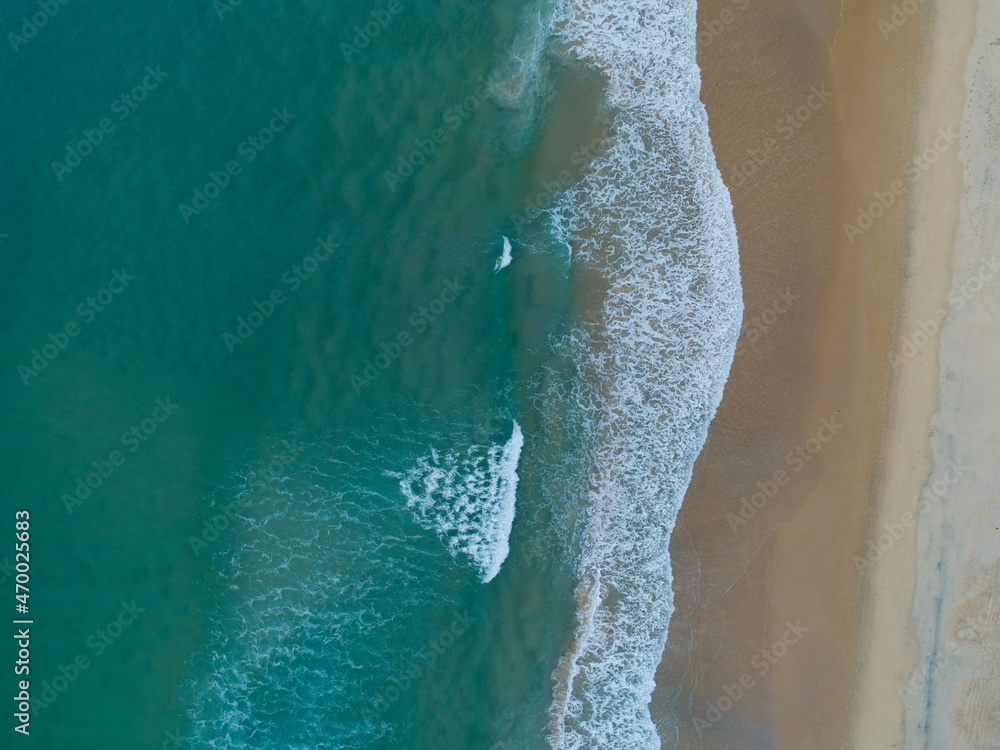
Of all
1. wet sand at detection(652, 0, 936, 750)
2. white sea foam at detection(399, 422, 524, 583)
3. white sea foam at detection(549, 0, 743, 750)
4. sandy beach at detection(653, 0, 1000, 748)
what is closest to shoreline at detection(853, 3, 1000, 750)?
sandy beach at detection(653, 0, 1000, 748)

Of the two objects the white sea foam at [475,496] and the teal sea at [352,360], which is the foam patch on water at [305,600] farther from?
the white sea foam at [475,496]

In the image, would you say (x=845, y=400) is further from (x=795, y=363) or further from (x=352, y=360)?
(x=352, y=360)

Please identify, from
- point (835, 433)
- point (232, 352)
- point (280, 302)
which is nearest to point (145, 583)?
point (232, 352)

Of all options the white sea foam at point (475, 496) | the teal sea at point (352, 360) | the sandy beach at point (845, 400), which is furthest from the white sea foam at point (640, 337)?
the white sea foam at point (475, 496)

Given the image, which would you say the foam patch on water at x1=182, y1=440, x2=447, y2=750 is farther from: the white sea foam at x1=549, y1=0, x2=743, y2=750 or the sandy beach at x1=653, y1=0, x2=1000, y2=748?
the sandy beach at x1=653, y1=0, x2=1000, y2=748

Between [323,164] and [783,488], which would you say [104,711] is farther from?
[783,488]

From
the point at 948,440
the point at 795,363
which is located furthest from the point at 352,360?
the point at 948,440
